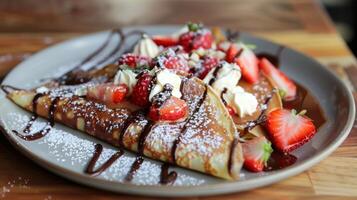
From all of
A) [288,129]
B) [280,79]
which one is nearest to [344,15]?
[280,79]

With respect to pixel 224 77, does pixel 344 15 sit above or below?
below

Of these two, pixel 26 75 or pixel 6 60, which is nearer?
pixel 26 75

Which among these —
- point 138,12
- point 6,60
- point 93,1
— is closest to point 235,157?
point 6,60

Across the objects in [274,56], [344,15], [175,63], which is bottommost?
[344,15]

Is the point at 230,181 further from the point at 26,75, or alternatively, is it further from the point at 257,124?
the point at 26,75

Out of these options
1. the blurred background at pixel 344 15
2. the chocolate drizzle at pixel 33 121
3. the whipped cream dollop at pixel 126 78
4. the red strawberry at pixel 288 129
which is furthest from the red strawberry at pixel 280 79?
the blurred background at pixel 344 15

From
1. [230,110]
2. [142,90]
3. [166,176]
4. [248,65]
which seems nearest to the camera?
[166,176]

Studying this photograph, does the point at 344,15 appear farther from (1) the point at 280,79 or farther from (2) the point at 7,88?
(2) the point at 7,88
